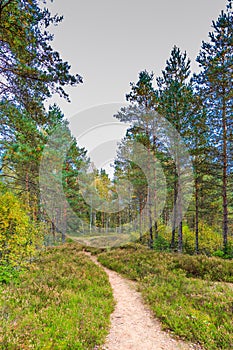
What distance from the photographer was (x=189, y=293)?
23.0 ft

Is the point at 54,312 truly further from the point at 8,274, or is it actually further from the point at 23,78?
the point at 23,78

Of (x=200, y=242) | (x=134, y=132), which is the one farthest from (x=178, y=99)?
(x=200, y=242)

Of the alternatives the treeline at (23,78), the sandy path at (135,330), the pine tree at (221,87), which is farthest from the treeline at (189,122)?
the treeline at (23,78)

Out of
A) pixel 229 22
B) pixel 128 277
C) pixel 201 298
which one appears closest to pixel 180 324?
pixel 201 298

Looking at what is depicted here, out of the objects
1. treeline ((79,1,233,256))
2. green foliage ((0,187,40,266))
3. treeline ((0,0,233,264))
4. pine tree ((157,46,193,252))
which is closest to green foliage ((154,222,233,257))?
treeline ((79,1,233,256))

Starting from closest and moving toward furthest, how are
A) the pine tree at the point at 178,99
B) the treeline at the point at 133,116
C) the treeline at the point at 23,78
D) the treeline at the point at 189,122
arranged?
the treeline at the point at 23,78, the treeline at the point at 133,116, the treeline at the point at 189,122, the pine tree at the point at 178,99

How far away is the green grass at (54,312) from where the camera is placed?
13.3ft

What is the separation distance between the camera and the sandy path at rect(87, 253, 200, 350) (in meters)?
4.29

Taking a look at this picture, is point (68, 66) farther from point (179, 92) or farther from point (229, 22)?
point (229, 22)

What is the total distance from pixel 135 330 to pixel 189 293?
307 centimetres

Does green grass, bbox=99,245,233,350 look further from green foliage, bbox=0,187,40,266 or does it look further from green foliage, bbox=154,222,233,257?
green foliage, bbox=154,222,233,257

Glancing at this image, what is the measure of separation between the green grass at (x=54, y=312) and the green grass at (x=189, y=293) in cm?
195

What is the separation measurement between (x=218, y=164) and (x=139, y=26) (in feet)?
95.4

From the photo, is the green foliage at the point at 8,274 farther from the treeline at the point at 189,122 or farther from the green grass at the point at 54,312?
the treeline at the point at 189,122
